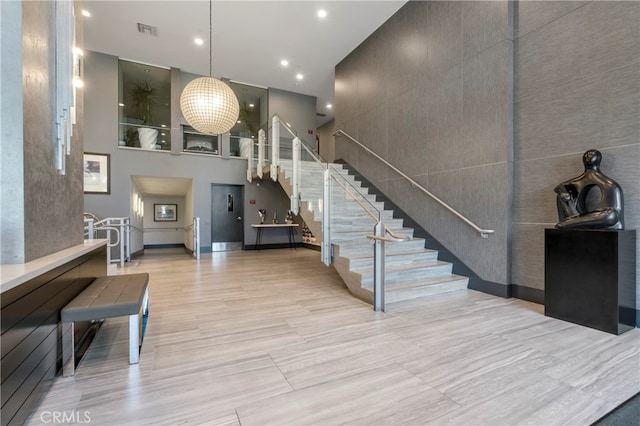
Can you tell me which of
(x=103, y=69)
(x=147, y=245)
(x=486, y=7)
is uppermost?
(x=103, y=69)

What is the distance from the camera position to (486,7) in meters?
4.12

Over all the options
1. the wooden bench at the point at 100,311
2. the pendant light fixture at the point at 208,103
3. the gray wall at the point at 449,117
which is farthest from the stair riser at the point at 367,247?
the pendant light fixture at the point at 208,103

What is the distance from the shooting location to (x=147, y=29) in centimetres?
640

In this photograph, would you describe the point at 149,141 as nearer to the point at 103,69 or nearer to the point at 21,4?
the point at 103,69

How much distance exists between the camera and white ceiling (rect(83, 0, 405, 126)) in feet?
18.6

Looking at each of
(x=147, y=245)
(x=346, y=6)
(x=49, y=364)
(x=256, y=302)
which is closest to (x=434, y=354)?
(x=256, y=302)

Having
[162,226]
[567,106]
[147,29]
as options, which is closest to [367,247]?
[567,106]

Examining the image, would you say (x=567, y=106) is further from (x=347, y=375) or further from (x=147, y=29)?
(x=147, y=29)

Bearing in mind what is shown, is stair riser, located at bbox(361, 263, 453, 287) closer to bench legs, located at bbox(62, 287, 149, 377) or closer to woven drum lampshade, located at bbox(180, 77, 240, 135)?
bench legs, located at bbox(62, 287, 149, 377)

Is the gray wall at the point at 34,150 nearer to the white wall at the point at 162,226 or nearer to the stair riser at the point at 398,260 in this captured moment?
the stair riser at the point at 398,260

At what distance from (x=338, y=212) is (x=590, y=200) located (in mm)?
3040

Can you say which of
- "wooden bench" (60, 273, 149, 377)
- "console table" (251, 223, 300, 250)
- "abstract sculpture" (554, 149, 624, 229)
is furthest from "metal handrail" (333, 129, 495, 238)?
"wooden bench" (60, 273, 149, 377)

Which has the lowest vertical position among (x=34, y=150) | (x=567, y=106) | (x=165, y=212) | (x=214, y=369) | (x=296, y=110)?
(x=214, y=369)

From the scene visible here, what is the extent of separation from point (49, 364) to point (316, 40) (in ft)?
24.2
